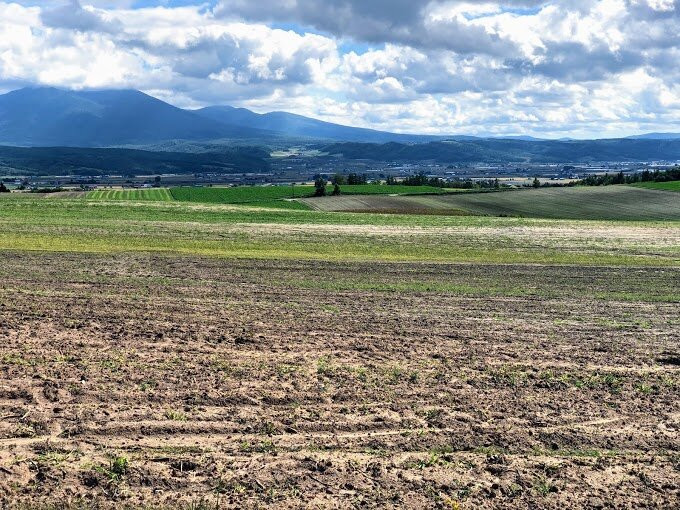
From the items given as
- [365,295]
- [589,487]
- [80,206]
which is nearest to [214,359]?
[589,487]

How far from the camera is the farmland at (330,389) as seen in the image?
360 inches

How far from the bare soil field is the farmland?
4cm

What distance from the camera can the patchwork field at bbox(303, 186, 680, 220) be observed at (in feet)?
280

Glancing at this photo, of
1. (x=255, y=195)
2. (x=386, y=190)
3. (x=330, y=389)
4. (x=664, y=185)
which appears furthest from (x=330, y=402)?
(x=664, y=185)

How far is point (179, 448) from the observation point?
9.95m

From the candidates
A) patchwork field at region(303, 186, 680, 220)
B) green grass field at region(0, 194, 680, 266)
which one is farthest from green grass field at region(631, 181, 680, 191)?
green grass field at region(0, 194, 680, 266)

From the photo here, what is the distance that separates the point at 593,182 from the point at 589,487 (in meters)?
142

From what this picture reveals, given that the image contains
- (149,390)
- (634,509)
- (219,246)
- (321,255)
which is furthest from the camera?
(219,246)

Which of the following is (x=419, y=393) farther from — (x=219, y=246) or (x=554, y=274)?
(x=219, y=246)

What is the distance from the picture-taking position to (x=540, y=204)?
97.5 meters

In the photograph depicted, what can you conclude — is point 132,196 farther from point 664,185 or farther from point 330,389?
point 330,389

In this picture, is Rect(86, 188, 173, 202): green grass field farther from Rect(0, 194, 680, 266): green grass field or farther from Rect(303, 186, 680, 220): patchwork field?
Rect(0, 194, 680, 266): green grass field

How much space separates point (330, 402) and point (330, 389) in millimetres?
671

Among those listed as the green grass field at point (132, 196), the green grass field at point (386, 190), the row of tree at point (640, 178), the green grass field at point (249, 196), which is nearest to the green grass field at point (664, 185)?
the row of tree at point (640, 178)
